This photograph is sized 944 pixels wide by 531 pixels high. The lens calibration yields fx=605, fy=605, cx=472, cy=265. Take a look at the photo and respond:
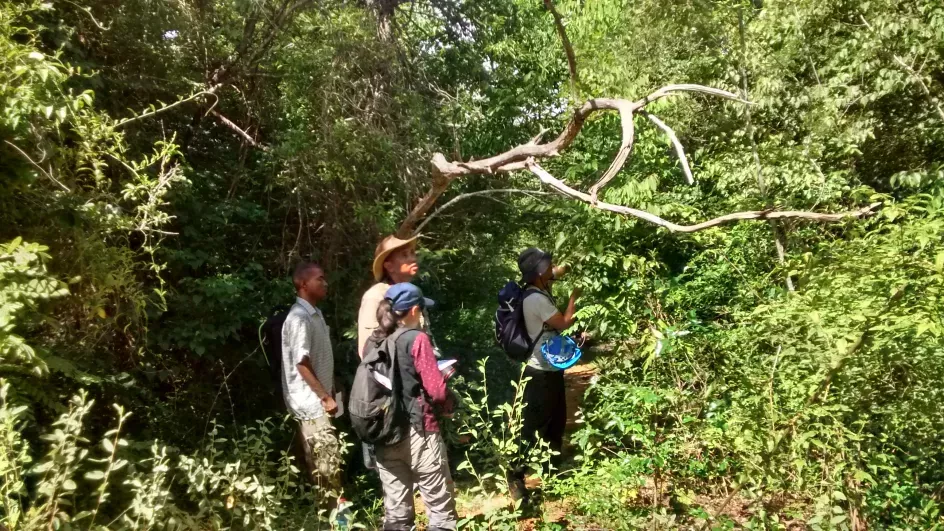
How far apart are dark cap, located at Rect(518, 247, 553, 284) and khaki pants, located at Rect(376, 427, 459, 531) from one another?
1.27 meters

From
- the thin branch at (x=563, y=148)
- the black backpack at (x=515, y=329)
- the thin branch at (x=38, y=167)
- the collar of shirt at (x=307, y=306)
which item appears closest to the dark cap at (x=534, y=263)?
the black backpack at (x=515, y=329)

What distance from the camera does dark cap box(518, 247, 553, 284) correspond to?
157 inches

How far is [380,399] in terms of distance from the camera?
3.16 m

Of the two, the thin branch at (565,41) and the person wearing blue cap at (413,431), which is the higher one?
the thin branch at (565,41)

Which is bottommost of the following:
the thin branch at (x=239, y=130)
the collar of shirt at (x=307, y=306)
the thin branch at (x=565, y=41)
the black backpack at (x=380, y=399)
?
the black backpack at (x=380, y=399)

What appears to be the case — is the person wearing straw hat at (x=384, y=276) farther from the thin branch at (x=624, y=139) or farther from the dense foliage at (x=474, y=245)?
the thin branch at (x=624, y=139)

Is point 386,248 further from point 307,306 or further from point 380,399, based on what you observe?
point 380,399

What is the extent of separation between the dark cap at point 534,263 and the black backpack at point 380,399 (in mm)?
1132

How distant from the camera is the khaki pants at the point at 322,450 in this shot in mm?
3477

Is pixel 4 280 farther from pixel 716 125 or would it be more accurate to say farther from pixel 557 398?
pixel 716 125

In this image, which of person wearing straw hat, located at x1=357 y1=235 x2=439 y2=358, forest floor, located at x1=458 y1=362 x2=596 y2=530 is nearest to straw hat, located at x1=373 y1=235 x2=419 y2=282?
person wearing straw hat, located at x1=357 y1=235 x2=439 y2=358

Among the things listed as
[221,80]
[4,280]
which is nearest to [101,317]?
[4,280]

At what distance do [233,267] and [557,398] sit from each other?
2641 mm

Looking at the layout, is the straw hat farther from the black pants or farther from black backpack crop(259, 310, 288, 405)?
the black pants
